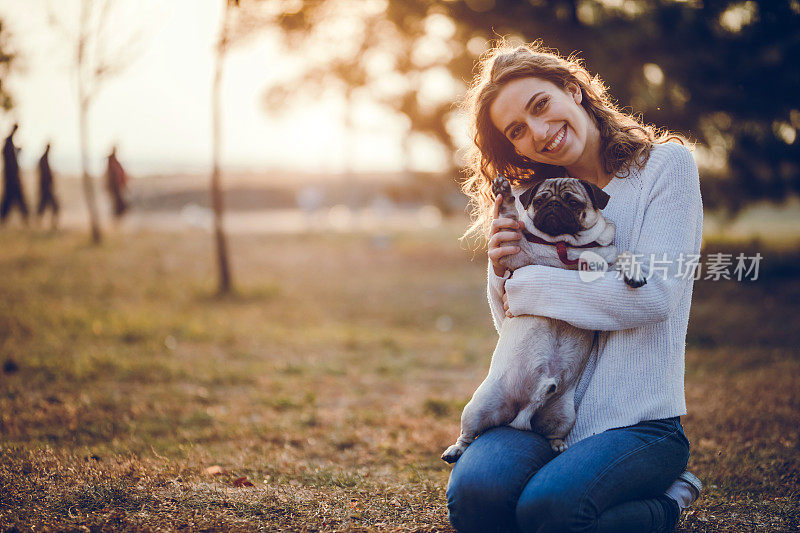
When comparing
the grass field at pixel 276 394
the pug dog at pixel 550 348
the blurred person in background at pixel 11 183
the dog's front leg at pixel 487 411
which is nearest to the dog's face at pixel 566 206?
the pug dog at pixel 550 348

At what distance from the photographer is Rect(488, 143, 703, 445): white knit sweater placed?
2.67m

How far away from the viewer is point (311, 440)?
15.9 ft

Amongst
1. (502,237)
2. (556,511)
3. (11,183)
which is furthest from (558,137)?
(11,183)

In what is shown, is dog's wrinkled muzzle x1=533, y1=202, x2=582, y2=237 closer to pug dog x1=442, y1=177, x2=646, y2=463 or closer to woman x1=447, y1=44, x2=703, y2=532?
pug dog x1=442, y1=177, x2=646, y2=463

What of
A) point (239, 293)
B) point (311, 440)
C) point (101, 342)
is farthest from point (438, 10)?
point (311, 440)

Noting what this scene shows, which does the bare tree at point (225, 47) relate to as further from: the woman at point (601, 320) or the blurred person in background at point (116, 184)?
the woman at point (601, 320)

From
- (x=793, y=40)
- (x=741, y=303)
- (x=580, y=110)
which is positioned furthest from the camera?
(x=741, y=303)

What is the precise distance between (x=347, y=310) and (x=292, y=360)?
11.6 ft

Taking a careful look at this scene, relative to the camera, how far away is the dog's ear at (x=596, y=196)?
2828 mm

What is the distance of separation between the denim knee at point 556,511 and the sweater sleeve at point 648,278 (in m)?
0.71

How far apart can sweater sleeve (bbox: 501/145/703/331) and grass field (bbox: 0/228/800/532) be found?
124cm

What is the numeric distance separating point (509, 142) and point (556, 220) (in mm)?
685

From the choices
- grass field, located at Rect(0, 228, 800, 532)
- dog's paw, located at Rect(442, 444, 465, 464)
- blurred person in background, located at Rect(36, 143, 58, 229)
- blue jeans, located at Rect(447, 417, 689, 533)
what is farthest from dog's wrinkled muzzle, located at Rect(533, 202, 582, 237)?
blurred person in background, located at Rect(36, 143, 58, 229)

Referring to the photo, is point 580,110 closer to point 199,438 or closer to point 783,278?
point 199,438
